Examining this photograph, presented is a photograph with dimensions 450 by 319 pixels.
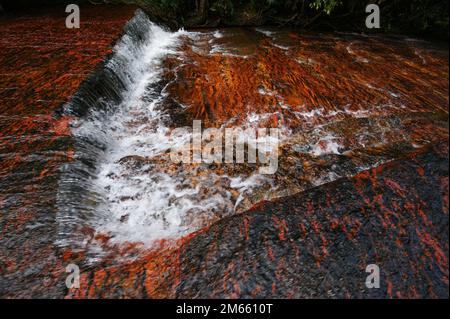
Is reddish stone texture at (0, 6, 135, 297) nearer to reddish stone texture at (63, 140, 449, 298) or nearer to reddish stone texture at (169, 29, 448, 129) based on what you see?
reddish stone texture at (63, 140, 449, 298)

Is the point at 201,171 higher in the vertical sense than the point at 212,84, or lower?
lower

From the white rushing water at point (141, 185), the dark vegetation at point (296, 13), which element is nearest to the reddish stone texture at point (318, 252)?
the white rushing water at point (141, 185)

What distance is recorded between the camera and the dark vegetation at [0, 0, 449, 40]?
8008 millimetres

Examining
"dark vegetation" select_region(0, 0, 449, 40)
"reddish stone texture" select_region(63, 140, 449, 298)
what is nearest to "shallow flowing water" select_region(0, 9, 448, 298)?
"reddish stone texture" select_region(63, 140, 449, 298)

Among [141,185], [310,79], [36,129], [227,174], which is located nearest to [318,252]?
[227,174]

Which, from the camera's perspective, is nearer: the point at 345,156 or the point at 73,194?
the point at 73,194

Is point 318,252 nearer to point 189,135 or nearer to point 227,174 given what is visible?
point 227,174

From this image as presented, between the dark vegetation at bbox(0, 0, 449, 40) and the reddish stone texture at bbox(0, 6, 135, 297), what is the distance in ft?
4.89

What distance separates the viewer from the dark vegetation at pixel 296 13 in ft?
26.3

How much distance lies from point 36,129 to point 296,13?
736 cm
